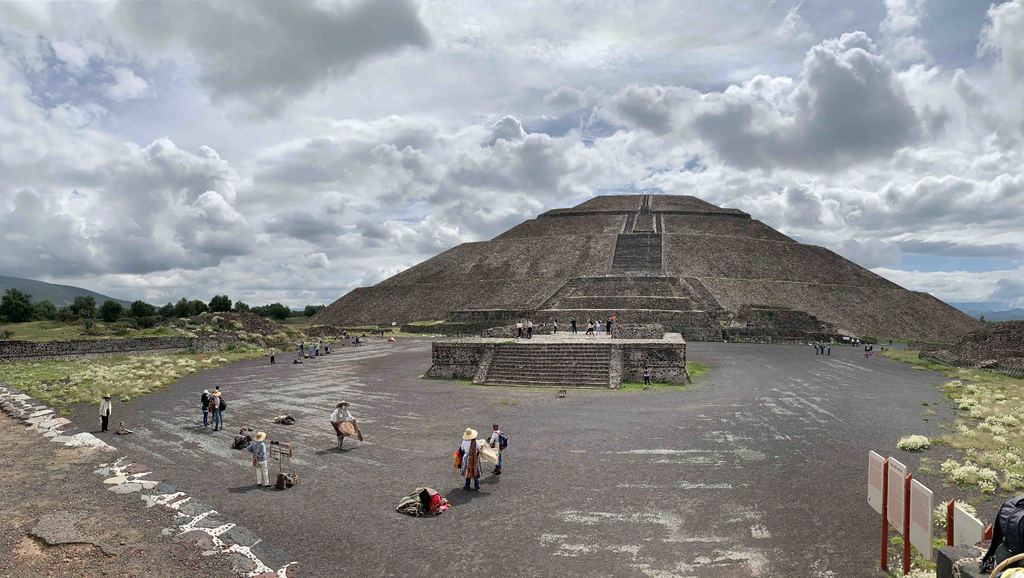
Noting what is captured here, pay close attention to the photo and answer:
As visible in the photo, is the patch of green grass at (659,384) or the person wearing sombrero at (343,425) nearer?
the person wearing sombrero at (343,425)

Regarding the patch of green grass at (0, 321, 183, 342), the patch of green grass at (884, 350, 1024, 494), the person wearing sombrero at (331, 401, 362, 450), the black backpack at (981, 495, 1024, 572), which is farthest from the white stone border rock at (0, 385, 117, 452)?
the patch of green grass at (0, 321, 183, 342)

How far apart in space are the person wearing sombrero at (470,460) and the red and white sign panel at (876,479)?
6539 mm

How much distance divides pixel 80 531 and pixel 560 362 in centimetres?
2009

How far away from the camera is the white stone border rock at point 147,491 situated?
27.3ft

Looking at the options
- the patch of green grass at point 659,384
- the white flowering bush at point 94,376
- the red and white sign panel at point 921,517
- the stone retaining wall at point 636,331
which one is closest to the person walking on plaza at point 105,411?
the white flowering bush at point 94,376

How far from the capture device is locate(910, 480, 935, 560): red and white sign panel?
21.5ft

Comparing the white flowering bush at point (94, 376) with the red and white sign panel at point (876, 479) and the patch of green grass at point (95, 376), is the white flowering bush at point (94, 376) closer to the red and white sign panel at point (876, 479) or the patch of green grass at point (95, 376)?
the patch of green grass at point (95, 376)

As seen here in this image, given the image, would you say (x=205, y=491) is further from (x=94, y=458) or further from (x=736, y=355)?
(x=736, y=355)

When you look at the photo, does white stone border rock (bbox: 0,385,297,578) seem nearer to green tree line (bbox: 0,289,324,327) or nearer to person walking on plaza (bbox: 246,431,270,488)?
person walking on plaza (bbox: 246,431,270,488)

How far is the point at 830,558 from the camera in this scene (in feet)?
27.1

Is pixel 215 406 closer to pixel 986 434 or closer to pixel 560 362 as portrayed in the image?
pixel 560 362

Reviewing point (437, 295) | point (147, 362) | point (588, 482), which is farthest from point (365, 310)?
point (588, 482)

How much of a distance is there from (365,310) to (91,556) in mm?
69682

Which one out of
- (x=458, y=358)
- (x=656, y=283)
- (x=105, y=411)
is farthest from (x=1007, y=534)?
(x=656, y=283)
